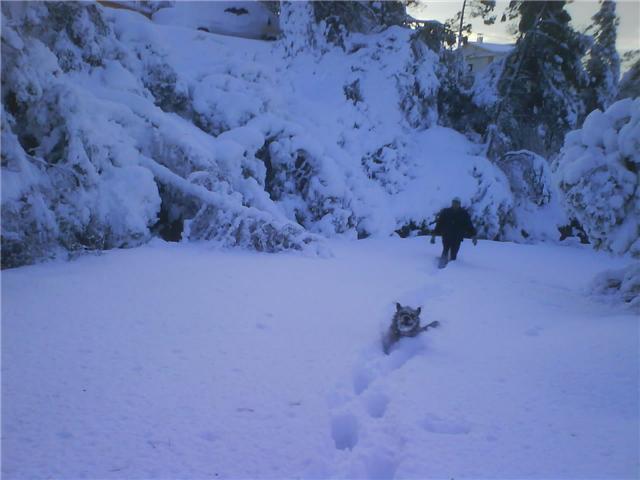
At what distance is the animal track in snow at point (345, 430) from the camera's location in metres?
3.14

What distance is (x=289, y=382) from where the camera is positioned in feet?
12.3

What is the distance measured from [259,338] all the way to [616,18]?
24872mm

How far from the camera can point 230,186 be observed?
9656mm

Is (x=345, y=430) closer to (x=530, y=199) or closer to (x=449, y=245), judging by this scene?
(x=449, y=245)

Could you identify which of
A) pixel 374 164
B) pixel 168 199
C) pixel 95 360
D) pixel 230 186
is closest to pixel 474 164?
pixel 374 164

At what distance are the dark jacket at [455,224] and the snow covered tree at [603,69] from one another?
1421cm

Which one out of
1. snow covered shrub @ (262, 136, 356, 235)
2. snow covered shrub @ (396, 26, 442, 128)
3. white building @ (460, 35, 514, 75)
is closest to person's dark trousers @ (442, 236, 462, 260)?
snow covered shrub @ (262, 136, 356, 235)

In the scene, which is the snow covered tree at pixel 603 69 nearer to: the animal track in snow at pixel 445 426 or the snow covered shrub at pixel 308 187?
the snow covered shrub at pixel 308 187

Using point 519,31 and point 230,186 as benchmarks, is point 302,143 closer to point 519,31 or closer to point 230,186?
point 230,186

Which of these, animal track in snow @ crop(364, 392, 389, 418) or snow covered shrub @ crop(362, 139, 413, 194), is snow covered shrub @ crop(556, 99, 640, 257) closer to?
animal track in snow @ crop(364, 392, 389, 418)

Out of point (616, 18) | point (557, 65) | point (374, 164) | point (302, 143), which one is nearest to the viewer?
point (302, 143)

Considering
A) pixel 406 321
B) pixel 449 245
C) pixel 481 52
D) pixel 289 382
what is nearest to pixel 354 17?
pixel 449 245

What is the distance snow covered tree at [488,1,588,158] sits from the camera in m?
17.7

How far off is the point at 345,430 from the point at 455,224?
6.78 m
